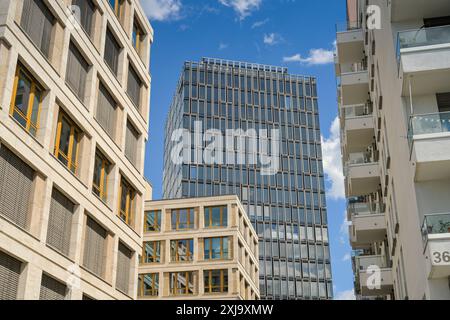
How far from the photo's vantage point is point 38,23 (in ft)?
71.3

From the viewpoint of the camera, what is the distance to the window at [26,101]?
20.0 m

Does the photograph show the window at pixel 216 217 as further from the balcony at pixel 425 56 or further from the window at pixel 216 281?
the balcony at pixel 425 56

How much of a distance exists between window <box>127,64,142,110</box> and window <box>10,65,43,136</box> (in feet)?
33.7

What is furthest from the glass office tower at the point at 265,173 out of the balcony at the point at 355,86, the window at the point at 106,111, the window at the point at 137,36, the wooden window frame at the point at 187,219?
the window at the point at 106,111

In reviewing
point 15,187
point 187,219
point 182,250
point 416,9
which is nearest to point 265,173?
point 187,219

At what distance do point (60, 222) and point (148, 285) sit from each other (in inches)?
1471

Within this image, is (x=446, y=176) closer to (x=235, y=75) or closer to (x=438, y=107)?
(x=438, y=107)

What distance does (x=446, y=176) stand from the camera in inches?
724

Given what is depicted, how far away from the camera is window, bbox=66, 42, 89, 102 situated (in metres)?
24.3

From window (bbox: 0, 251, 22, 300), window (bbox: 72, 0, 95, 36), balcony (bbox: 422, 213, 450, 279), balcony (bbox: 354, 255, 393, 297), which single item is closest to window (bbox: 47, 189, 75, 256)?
window (bbox: 0, 251, 22, 300)

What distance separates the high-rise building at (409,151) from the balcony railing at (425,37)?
31mm
